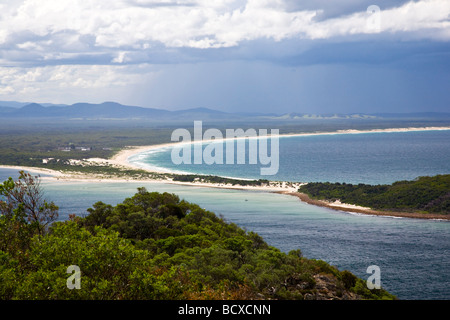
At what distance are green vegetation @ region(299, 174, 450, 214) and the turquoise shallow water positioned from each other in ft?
17.4

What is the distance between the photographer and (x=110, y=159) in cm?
13638

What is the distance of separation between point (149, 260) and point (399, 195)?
180 ft

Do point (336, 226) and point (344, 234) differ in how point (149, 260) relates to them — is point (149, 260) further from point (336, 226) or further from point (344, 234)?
point (336, 226)

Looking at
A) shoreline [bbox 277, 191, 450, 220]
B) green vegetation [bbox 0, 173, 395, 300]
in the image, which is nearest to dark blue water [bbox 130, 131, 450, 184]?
shoreline [bbox 277, 191, 450, 220]

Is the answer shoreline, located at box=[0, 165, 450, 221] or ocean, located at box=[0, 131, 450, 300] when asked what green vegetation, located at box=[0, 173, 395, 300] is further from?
shoreline, located at box=[0, 165, 450, 221]

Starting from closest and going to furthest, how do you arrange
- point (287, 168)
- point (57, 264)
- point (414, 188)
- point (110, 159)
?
point (57, 264) → point (414, 188) → point (287, 168) → point (110, 159)

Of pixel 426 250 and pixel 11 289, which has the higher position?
pixel 11 289

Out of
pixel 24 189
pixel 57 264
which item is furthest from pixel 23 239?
pixel 57 264

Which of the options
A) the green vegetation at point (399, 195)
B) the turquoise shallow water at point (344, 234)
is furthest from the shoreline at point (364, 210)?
the turquoise shallow water at point (344, 234)

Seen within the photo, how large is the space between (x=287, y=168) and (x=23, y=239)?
324ft

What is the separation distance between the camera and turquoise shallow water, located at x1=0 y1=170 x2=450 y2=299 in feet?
114

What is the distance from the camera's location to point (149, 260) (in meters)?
19.2

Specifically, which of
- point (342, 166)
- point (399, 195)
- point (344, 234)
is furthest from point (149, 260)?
point (342, 166)
